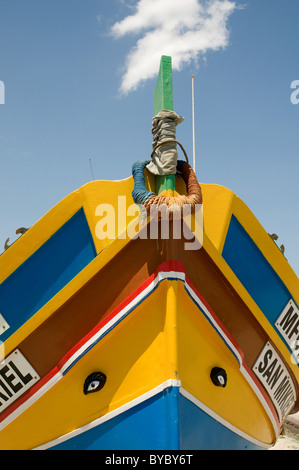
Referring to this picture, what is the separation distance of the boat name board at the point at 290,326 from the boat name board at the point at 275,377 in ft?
0.64

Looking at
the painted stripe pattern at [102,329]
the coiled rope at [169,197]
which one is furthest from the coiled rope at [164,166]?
the painted stripe pattern at [102,329]

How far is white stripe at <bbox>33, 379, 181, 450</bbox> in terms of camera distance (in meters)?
2.82

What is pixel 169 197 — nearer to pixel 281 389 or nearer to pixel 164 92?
pixel 164 92

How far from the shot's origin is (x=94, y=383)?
3053mm

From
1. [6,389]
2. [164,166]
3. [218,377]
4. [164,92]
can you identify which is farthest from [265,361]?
[164,92]

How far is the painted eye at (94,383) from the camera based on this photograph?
3047mm

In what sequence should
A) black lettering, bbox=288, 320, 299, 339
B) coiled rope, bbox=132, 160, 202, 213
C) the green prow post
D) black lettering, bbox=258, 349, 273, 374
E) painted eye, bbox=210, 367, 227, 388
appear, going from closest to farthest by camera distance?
coiled rope, bbox=132, 160, 202, 213 → painted eye, bbox=210, 367, 227, 388 → the green prow post → black lettering, bbox=258, 349, 273, 374 → black lettering, bbox=288, 320, 299, 339

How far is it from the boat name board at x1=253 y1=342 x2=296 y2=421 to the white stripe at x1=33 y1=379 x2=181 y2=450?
1.09 meters

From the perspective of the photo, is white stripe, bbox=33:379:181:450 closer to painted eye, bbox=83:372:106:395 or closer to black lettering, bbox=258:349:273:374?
painted eye, bbox=83:372:106:395

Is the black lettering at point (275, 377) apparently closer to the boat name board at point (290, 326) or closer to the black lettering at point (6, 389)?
the boat name board at point (290, 326)

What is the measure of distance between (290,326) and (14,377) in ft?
8.60
